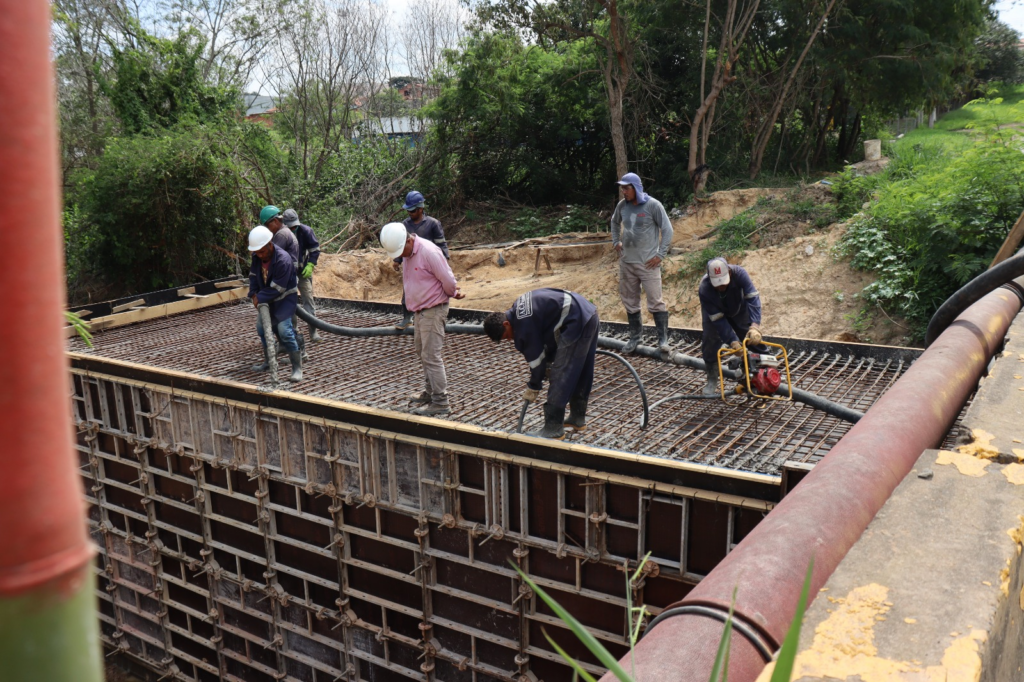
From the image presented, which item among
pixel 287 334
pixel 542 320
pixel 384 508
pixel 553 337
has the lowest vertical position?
pixel 384 508

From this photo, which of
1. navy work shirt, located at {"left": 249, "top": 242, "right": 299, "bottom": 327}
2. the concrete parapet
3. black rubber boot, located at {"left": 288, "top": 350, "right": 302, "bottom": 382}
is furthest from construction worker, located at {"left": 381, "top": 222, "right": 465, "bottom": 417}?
the concrete parapet

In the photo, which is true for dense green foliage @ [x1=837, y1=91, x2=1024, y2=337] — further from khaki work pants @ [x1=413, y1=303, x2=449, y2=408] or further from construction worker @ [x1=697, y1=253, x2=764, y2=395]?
khaki work pants @ [x1=413, y1=303, x2=449, y2=408]

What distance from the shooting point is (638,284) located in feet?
26.2

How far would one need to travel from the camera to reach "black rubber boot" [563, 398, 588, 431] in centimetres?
596

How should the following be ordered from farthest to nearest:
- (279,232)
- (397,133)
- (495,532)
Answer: (397,133), (279,232), (495,532)

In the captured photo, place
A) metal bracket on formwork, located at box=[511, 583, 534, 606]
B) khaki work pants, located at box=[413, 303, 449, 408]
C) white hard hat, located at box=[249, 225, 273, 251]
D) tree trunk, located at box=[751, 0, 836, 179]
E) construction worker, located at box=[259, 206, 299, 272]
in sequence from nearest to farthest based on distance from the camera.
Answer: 1. metal bracket on formwork, located at box=[511, 583, 534, 606]
2. khaki work pants, located at box=[413, 303, 449, 408]
3. white hard hat, located at box=[249, 225, 273, 251]
4. construction worker, located at box=[259, 206, 299, 272]
5. tree trunk, located at box=[751, 0, 836, 179]

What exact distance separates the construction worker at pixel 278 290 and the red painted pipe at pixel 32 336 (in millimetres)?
7007

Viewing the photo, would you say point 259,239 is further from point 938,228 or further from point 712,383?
point 938,228

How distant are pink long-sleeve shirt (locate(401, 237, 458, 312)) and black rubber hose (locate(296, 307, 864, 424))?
143cm

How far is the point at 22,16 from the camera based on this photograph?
1.37ft

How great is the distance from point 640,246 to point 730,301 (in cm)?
151

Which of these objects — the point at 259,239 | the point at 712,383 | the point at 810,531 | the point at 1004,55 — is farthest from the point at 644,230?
the point at 1004,55

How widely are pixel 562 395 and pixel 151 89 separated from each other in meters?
14.4

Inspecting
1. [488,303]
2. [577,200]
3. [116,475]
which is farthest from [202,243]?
[577,200]
